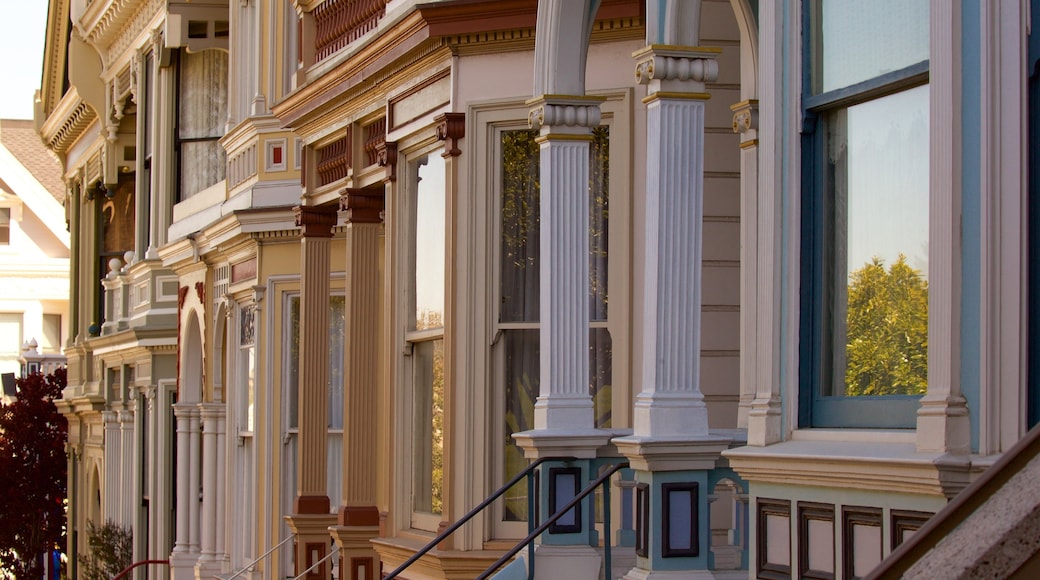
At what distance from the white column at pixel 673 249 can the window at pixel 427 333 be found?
3871 millimetres

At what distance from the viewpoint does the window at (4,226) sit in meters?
49.4

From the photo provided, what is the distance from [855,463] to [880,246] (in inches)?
35.4

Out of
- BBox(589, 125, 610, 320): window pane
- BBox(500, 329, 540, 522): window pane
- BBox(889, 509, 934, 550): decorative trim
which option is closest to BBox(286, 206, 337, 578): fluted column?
BBox(500, 329, 540, 522): window pane

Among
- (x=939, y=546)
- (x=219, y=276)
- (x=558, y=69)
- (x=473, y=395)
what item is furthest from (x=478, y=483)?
(x=219, y=276)

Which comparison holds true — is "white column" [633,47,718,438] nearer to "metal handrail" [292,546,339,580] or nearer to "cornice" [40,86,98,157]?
"metal handrail" [292,546,339,580]

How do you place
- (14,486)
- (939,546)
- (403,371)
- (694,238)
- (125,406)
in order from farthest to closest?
(14,486)
(125,406)
(403,371)
(694,238)
(939,546)

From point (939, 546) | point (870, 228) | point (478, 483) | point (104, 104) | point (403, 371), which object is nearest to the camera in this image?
point (939, 546)

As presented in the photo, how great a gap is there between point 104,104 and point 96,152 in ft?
5.57

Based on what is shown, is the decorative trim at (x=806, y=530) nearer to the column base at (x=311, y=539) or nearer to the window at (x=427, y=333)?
the window at (x=427, y=333)

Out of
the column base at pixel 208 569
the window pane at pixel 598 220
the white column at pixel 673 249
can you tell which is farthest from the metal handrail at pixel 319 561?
the white column at pixel 673 249

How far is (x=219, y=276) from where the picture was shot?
1905cm

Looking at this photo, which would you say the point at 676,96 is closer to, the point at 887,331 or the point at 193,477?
the point at 887,331

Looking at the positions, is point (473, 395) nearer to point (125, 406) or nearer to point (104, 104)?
point (125, 406)

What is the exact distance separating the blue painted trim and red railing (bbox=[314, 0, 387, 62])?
7385mm
